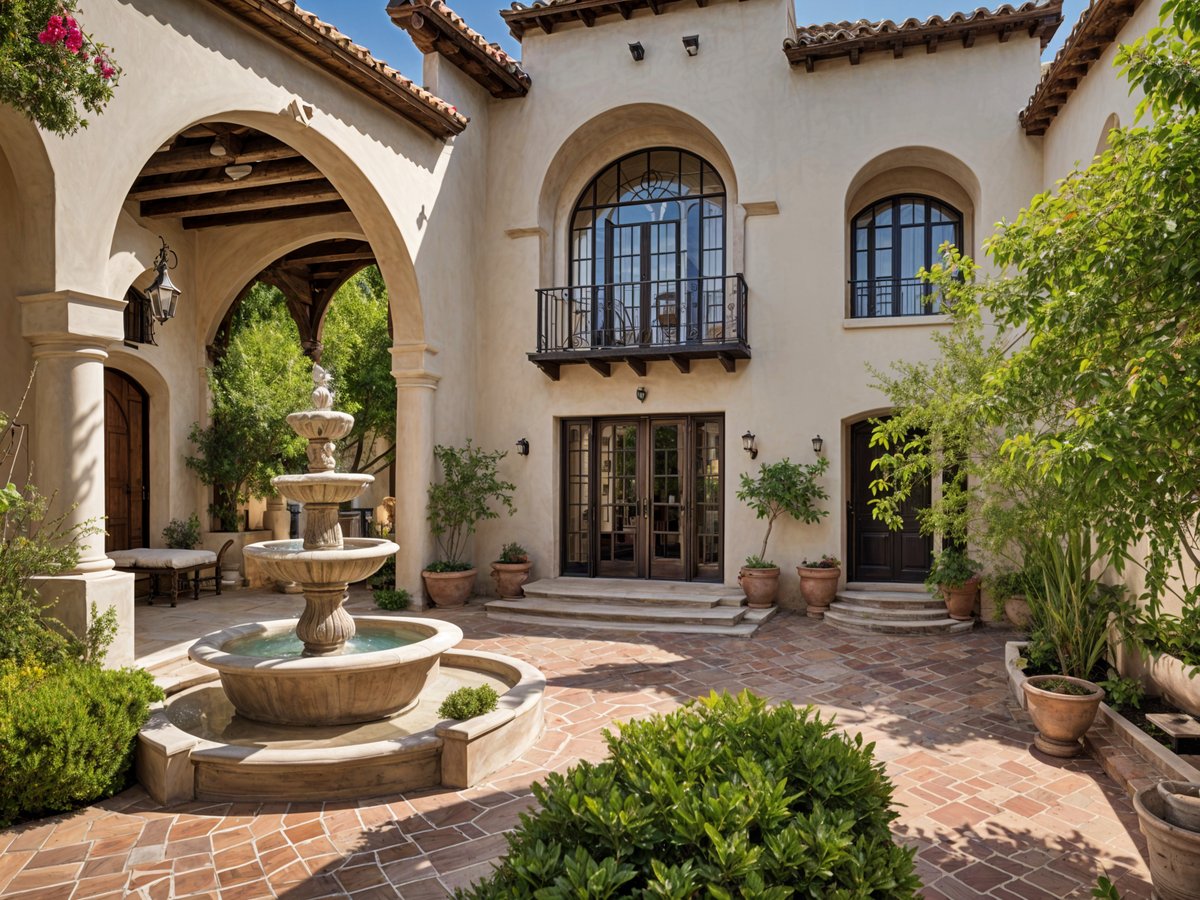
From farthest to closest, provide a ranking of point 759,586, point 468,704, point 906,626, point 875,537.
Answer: point 875,537
point 759,586
point 906,626
point 468,704

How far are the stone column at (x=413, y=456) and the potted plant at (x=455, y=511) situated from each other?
0.19 metres

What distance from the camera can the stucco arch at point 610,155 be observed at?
12859 millimetres

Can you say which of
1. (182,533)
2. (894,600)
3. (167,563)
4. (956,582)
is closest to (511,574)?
(167,563)

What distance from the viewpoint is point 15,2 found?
178 inches

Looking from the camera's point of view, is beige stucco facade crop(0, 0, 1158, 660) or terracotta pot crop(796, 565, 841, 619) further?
terracotta pot crop(796, 565, 841, 619)

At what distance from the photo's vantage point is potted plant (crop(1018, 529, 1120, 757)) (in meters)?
5.94

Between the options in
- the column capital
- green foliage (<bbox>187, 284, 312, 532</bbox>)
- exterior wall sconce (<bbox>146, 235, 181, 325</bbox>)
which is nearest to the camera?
the column capital

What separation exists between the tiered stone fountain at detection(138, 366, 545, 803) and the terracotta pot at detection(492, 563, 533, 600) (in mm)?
4665

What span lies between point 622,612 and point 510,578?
2177 millimetres

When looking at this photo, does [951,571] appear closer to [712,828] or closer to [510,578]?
[510,578]

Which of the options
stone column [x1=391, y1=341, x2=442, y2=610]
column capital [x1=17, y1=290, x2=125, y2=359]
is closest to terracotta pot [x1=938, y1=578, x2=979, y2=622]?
stone column [x1=391, y1=341, x2=442, y2=610]

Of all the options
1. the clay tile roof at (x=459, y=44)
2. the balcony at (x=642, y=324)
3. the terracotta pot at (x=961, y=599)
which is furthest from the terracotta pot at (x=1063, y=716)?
the clay tile roof at (x=459, y=44)

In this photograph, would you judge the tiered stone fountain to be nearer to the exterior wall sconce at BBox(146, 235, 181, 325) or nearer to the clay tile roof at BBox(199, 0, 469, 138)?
the clay tile roof at BBox(199, 0, 469, 138)

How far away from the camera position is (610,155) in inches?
538
